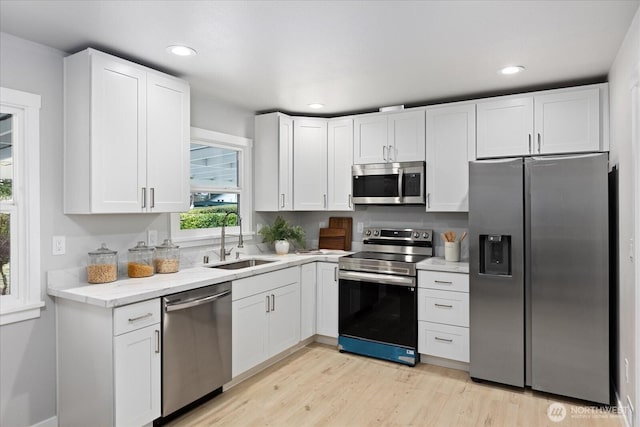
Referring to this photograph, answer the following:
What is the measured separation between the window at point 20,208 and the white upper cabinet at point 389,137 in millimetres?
2701

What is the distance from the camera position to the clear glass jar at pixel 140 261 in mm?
2805

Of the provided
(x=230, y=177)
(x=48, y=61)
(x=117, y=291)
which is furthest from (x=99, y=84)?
(x=230, y=177)

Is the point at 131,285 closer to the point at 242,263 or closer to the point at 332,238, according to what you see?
the point at 242,263

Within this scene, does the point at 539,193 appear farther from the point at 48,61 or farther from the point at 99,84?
the point at 48,61

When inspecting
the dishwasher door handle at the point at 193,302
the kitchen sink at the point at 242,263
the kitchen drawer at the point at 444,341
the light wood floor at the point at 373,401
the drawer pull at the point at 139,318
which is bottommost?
the light wood floor at the point at 373,401

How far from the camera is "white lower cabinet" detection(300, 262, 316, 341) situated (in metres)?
3.87

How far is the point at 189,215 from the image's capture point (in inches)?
142

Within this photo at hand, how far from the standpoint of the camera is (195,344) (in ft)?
8.91

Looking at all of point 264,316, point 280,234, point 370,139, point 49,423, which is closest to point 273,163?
point 280,234

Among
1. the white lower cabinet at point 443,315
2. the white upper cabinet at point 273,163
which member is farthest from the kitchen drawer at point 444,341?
the white upper cabinet at point 273,163

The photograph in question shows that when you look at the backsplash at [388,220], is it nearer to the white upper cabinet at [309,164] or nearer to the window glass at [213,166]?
the white upper cabinet at [309,164]

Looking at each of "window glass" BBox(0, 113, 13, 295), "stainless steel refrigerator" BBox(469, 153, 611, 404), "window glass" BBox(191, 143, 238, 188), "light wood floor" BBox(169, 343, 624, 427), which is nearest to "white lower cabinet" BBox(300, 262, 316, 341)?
"light wood floor" BBox(169, 343, 624, 427)

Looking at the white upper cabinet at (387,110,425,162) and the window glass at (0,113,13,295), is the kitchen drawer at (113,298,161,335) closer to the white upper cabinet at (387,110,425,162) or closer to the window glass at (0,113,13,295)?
the window glass at (0,113,13,295)

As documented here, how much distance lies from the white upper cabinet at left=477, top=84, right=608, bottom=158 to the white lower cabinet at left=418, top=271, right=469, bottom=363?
1141mm
